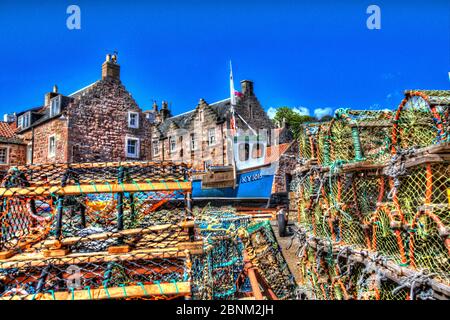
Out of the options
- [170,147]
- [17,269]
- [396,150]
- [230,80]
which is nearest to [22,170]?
[17,269]

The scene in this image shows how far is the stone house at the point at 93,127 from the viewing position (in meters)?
16.4

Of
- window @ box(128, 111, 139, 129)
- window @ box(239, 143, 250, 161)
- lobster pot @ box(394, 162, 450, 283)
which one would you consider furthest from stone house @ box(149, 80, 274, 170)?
lobster pot @ box(394, 162, 450, 283)

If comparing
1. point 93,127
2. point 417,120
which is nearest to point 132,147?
point 93,127

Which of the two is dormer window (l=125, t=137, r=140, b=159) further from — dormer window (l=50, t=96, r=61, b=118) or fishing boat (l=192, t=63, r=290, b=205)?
dormer window (l=50, t=96, r=61, b=118)

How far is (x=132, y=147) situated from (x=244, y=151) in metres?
7.11

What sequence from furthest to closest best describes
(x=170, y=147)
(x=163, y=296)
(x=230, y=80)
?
1. (x=170, y=147)
2. (x=230, y=80)
3. (x=163, y=296)

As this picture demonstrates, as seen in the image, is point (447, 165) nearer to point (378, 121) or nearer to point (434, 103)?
point (434, 103)

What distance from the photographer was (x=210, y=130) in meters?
22.7

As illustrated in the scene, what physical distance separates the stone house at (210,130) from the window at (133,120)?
5.30 m

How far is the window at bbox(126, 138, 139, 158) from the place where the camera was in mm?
18328

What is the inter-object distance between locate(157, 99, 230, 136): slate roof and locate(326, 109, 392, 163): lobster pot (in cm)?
1780

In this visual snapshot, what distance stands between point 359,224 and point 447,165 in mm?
1145

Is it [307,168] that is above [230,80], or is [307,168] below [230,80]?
below

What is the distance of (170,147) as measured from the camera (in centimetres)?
2555
